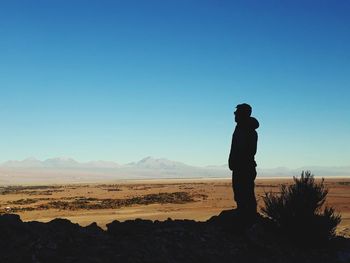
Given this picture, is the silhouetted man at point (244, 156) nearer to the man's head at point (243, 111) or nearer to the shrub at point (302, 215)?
the man's head at point (243, 111)

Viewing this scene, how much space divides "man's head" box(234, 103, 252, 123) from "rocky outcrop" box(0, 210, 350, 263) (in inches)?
115

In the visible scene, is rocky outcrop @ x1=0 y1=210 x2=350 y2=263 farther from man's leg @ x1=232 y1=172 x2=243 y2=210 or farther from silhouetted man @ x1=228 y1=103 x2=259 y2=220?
silhouetted man @ x1=228 y1=103 x2=259 y2=220

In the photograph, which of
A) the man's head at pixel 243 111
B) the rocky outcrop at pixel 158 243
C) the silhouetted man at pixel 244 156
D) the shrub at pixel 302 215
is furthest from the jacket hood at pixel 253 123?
the rocky outcrop at pixel 158 243

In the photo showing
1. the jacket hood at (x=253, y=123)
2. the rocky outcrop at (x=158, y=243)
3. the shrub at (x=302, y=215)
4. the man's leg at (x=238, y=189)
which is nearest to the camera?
the rocky outcrop at (x=158, y=243)

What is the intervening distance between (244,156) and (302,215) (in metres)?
2.42

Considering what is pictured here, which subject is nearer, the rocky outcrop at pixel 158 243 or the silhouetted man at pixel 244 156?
the rocky outcrop at pixel 158 243

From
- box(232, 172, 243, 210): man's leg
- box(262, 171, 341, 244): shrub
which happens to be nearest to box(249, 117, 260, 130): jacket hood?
box(232, 172, 243, 210): man's leg

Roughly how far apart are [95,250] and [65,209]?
29.7m

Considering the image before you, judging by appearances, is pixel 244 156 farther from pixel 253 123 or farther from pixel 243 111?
pixel 243 111

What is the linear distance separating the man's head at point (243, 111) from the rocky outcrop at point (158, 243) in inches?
115

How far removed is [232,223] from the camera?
12.8 metres

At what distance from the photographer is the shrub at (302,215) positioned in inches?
504

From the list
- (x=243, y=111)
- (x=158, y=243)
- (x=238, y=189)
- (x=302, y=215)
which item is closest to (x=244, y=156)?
(x=238, y=189)

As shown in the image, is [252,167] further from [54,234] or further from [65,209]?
[65,209]
